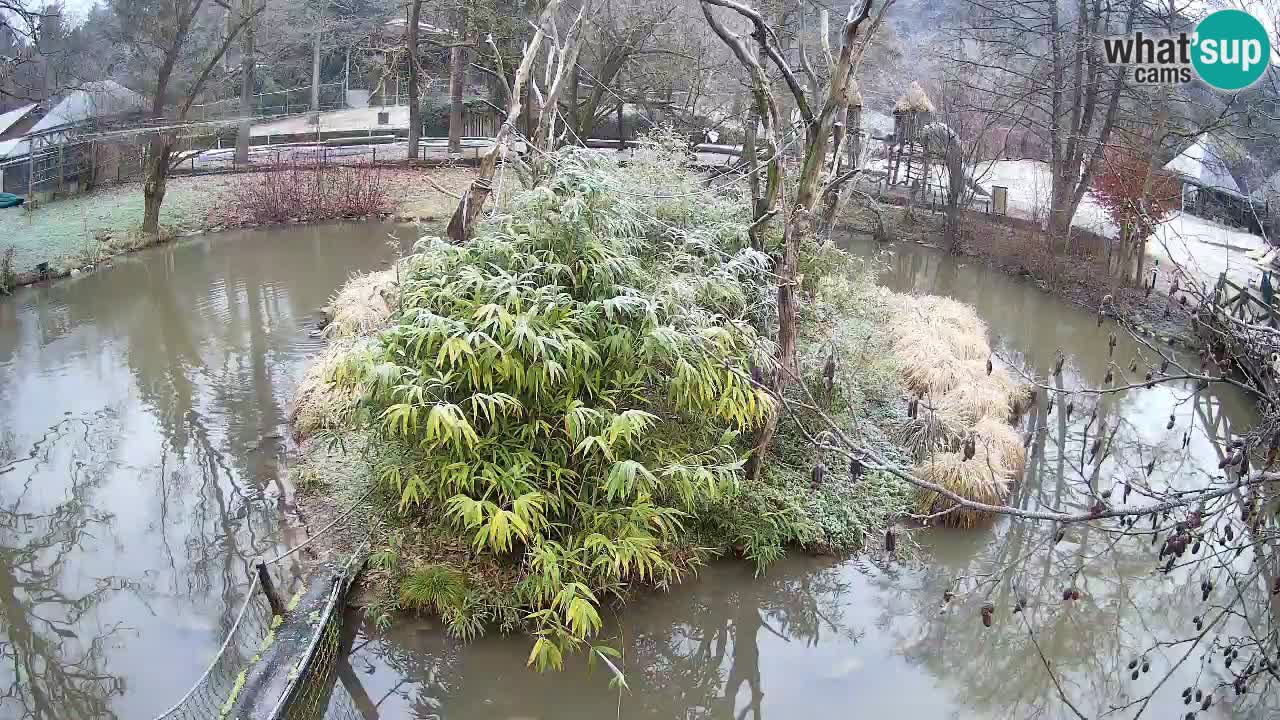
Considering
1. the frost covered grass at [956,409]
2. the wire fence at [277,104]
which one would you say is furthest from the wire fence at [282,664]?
the wire fence at [277,104]

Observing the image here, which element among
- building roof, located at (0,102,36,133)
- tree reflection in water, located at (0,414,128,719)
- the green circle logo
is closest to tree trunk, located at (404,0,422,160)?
building roof, located at (0,102,36,133)

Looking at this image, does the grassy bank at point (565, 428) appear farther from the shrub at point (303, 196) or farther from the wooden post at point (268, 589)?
the shrub at point (303, 196)

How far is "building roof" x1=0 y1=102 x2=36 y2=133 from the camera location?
1552 centimetres

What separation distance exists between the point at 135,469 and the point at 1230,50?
417 inches

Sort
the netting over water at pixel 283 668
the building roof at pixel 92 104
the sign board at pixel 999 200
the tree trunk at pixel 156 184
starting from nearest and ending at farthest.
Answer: the netting over water at pixel 283 668
the tree trunk at pixel 156 184
the sign board at pixel 999 200
the building roof at pixel 92 104

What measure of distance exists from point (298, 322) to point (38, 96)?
27.8 ft

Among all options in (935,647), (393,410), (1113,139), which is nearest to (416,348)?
(393,410)

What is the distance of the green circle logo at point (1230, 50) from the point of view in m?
8.66

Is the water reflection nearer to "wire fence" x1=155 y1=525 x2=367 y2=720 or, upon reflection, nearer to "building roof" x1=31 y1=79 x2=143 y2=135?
"wire fence" x1=155 y1=525 x2=367 y2=720

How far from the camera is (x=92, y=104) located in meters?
16.8

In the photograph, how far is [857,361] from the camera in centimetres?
784

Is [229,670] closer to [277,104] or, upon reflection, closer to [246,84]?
[246,84]

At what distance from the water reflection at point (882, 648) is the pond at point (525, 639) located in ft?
0.04

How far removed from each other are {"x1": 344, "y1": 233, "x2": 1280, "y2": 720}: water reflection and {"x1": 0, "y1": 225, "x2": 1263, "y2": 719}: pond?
0.01 m
